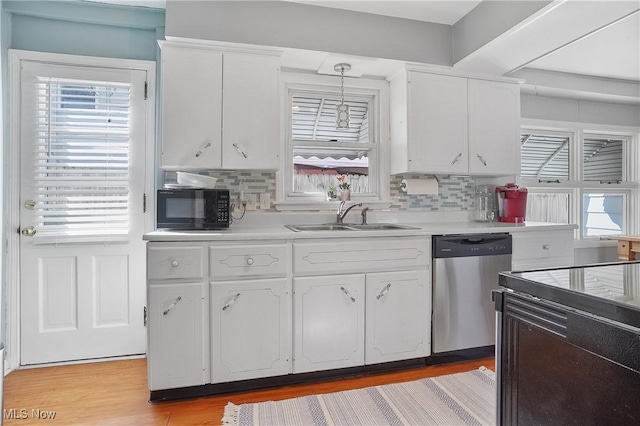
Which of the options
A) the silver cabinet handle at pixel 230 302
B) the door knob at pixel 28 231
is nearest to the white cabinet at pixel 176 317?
the silver cabinet handle at pixel 230 302

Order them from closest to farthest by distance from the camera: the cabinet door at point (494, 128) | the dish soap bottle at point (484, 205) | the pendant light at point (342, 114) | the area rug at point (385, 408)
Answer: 1. the area rug at point (385, 408)
2. the pendant light at point (342, 114)
3. the cabinet door at point (494, 128)
4. the dish soap bottle at point (484, 205)

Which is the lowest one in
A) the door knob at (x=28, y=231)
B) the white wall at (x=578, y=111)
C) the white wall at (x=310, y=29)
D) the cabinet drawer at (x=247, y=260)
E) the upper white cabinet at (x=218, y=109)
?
the cabinet drawer at (x=247, y=260)

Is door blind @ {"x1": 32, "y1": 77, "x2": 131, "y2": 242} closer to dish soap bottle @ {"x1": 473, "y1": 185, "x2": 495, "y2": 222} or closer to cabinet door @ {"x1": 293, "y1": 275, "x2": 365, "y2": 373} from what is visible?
cabinet door @ {"x1": 293, "y1": 275, "x2": 365, "y2": 373}

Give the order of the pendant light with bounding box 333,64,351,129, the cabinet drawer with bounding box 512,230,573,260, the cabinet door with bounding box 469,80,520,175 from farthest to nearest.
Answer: the cabinet door with bounding box 469,80,520,175 < the pendant light with bounding box 333,64,351,129 < the cabinet drawer with bounding box 512,230,573,260

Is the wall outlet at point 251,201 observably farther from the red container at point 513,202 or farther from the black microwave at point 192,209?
the red container at point 513,202

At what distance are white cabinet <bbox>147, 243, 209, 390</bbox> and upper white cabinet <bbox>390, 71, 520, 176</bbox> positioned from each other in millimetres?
1712

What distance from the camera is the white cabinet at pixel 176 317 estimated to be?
194 cm

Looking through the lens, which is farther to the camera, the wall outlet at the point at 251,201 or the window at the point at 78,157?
the wall outlet at the point at 251,201

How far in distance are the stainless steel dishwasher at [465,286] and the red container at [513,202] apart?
0.55 m

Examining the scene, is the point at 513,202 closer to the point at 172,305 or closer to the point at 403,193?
the point at 403,193

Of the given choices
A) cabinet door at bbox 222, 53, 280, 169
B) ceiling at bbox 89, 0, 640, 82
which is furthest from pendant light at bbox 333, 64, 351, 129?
cabinet door at bbox 222, 53, 280, 169

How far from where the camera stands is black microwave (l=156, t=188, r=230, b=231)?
83.8 inches

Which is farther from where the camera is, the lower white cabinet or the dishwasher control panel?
the dishwasher control panel

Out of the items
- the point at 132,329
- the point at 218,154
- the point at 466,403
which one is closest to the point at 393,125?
the point at 218,154
